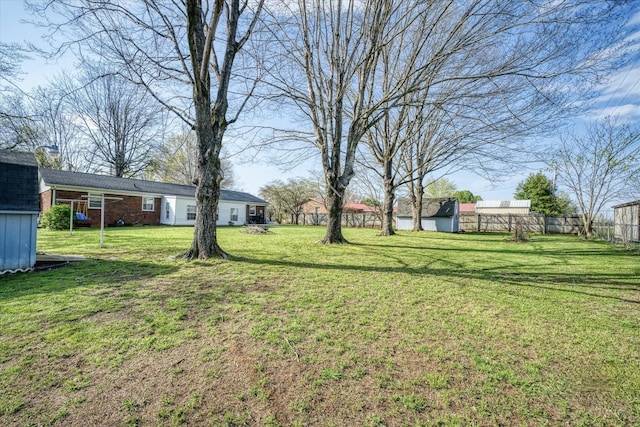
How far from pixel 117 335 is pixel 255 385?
174 cm

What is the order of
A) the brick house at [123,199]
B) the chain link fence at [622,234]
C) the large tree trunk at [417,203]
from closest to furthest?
the chain link fence at [622,234]
the brick house at [123,199]
the large tree trunk at [417,203]

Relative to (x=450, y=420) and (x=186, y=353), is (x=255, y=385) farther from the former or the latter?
(x=450, y=420)

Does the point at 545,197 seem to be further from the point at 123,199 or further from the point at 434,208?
the point at 123,199

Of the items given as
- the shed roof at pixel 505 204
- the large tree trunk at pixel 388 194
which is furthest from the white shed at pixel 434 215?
the shed roof at pixel 505 204

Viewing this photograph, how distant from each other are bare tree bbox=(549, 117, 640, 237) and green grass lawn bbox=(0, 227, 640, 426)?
→ 52.9 ft

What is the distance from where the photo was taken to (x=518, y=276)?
5.98 metres

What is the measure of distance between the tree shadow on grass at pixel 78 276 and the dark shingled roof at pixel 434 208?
20768mm

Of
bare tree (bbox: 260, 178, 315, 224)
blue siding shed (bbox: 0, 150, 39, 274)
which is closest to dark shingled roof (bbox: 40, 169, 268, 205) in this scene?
bare tree (bbox: 260, 178, 315, 224)

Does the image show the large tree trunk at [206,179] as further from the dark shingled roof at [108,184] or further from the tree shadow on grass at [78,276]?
the dark shingled roof at [108,184]

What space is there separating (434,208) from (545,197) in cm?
1946

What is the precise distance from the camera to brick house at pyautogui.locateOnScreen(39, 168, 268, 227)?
16.0 m

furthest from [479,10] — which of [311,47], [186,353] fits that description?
[186,353]

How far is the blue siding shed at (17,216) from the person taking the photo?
202 inches

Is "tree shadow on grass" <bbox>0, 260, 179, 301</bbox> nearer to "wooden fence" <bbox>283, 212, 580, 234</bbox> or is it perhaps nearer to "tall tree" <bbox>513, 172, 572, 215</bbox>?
"wooden fence" <bbox>283, 212, 580, 234</bbox>
